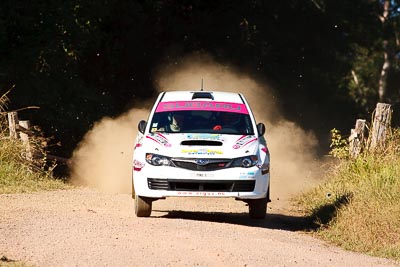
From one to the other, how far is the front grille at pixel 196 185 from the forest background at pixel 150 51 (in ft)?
41.0

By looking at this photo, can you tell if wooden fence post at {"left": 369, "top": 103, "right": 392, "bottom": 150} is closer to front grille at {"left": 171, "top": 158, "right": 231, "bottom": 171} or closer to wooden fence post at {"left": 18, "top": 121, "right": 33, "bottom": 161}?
front grille at {"left": 171, "top": 158, "right": 231, "bottom": 171}

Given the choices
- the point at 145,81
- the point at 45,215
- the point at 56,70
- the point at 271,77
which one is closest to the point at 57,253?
the point at 45,215

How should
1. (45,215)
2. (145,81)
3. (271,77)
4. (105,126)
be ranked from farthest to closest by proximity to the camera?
1. (271,77)
2. (145,81)
3. (105,126)
4. (45,215)

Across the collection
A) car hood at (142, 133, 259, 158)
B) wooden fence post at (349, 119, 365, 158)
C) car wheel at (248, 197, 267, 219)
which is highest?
car hood at (142, 133, 259, 158)

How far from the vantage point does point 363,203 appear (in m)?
15.6

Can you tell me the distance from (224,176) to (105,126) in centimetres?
1322

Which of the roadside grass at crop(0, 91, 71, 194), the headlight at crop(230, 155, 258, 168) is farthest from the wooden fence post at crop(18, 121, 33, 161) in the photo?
the headlight at crop(230, 155, 258, 168)

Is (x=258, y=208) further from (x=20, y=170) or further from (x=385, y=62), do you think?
(x=385, y=62)

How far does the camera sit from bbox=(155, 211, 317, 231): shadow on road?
15484 mm

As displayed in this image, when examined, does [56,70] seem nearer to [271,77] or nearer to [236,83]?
[236,83]

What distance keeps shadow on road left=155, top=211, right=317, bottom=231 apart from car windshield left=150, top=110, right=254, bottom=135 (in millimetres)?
1270

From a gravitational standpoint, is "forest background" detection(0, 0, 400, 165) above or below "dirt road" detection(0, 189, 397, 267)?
above

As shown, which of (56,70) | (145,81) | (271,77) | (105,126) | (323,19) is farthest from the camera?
(323,19)

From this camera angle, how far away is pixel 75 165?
2473 cm
